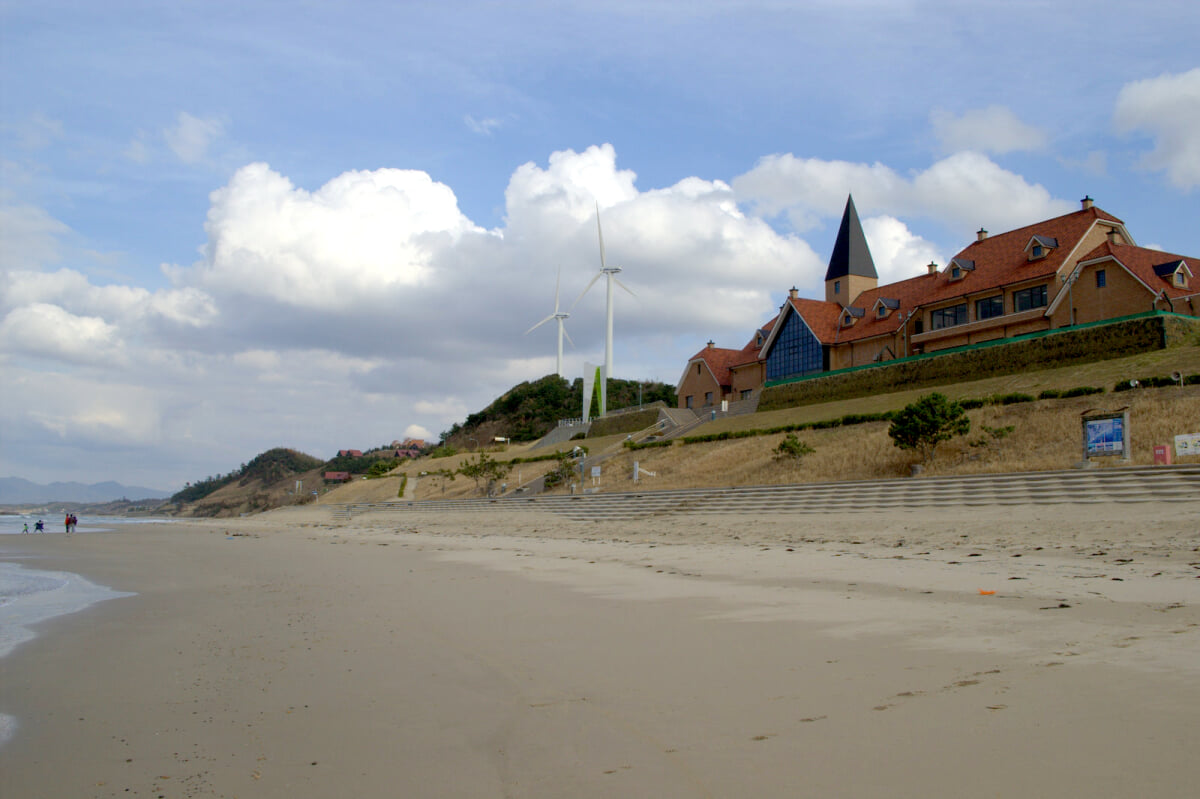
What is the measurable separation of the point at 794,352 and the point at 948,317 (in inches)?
501

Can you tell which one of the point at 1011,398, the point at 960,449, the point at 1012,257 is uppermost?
the point at 1012,257

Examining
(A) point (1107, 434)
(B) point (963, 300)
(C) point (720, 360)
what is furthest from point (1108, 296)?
(C) point (720, 360)

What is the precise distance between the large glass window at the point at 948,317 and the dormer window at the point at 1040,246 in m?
4.88

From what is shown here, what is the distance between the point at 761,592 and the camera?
476 inches

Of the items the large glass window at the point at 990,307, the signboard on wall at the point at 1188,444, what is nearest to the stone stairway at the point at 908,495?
the signboard on wall at the point at 1188,444

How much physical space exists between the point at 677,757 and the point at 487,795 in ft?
4.15

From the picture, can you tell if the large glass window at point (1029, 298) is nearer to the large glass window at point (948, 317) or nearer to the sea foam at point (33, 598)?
the large glass window at point (948, 317)

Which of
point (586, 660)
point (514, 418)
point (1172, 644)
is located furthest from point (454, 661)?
point (514, 418)

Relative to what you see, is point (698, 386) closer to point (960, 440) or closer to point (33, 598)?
point (960, 440)

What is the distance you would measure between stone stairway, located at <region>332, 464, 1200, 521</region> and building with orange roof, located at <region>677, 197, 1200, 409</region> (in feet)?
78.1

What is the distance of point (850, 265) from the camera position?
6600 centimetres

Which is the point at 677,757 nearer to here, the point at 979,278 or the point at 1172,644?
the point at 1172,644

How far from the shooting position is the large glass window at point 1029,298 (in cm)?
4669

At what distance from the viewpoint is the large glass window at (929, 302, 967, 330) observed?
170 feet
